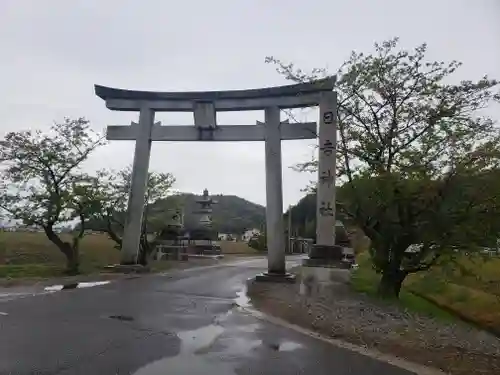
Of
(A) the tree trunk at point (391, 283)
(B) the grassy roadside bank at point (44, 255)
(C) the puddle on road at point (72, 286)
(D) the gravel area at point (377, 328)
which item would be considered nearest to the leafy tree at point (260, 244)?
(B) the grassy roadside bank at point (44, 255)

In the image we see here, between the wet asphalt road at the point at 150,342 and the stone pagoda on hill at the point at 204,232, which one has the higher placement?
the stone pagoda on hill at the point at 204,232

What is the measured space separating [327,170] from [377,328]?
767cm

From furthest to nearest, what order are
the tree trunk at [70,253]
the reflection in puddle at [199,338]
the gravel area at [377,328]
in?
the tree trunk at [70,253] → the reflection in puddle at [199,338] → the gravel area at [377,328]

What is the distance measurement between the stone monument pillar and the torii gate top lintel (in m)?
1.14

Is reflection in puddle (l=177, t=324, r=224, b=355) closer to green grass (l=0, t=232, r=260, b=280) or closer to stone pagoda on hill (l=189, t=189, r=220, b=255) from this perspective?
green grass (l=0, t=232, r=260, b=280)

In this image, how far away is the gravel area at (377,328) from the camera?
6.66 m

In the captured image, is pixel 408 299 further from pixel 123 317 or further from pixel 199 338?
pixel 199 338

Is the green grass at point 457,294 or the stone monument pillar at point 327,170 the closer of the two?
the stone monument pillar at point 327,170

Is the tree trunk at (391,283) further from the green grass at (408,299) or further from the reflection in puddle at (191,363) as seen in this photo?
the reflection in puddle at (191,363)

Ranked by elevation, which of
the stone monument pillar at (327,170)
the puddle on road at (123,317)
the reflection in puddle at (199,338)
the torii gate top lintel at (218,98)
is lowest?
the reflection in puddle at (199,338)

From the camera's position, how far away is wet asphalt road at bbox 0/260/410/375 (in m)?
5.84

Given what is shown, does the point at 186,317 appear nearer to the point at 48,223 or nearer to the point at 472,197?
the point at 472,197

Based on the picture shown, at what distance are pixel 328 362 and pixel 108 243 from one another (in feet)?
117

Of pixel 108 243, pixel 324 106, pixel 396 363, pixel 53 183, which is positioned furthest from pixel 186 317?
pixel 108 243
